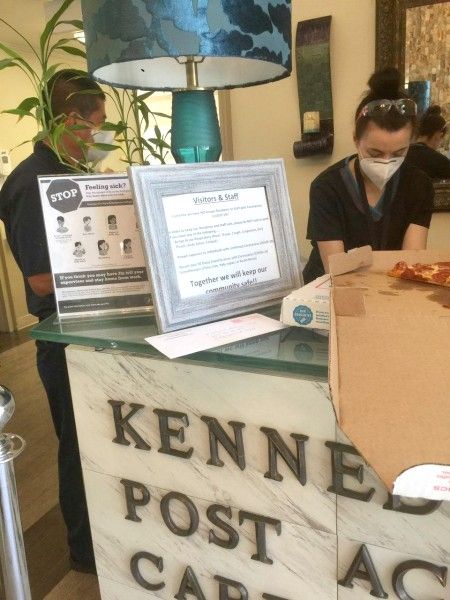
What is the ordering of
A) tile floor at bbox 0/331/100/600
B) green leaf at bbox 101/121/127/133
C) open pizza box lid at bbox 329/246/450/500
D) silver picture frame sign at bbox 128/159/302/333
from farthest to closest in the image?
tile floor at bbox 0/331/100/600 → green leaf at bbox 101/121/127/133 → silver picture frame sign at bbox 128/159/302/333 → open pizza box lid at bbox 329/246/450/500

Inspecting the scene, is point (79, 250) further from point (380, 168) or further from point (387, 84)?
point (387, 84)

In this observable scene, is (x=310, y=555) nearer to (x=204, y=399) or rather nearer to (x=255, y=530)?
(x=255, y=530)

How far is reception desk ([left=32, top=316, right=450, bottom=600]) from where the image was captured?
791mm

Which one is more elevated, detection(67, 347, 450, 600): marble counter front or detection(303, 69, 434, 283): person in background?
detection(303, 69, 434, 283): person in background

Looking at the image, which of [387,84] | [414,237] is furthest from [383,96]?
[414,237]

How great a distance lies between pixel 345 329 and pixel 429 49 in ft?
6.71

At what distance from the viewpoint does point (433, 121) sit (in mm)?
2217

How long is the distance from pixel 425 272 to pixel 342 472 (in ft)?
1.14

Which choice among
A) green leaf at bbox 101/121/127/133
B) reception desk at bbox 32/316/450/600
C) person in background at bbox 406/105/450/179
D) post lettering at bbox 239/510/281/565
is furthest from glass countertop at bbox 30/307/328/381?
person in background at bbox 406/105/450/179

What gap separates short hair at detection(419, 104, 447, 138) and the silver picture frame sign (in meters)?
1.51

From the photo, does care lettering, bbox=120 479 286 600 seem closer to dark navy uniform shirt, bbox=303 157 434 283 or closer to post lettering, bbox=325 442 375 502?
post lettering, bbox=325 442 375 502

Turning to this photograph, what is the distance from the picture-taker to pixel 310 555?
875 mm

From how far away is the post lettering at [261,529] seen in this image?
890 mm

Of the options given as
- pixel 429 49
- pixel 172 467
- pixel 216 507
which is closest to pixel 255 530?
pixel 216 507
